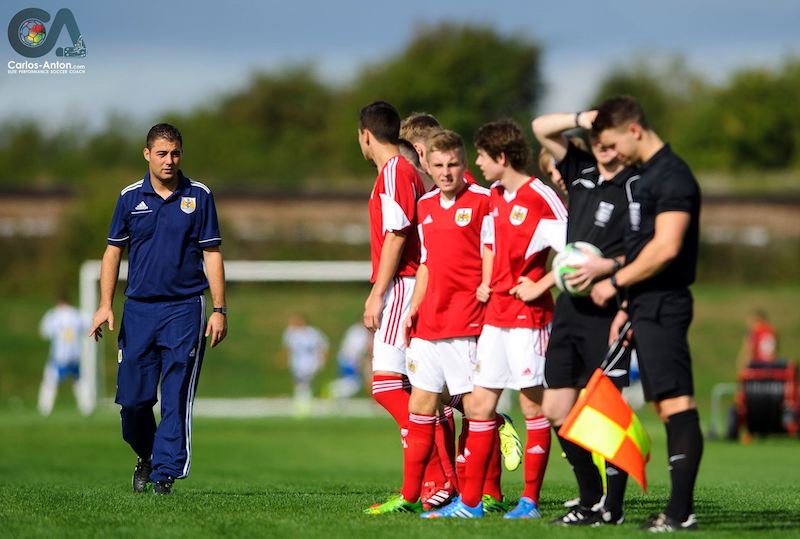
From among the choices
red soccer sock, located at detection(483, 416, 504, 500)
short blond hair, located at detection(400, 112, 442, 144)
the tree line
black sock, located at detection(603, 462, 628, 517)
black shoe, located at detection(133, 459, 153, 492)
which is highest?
the tree line

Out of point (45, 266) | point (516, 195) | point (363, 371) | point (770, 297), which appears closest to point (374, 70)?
point (45, 266)

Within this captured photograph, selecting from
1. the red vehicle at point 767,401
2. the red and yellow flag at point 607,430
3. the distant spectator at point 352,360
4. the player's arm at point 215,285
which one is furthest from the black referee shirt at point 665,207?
the distant spectator at point 352,360

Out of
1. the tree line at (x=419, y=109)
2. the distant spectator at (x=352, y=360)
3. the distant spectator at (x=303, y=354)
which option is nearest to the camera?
the distant spectator at (x=303, y=354)

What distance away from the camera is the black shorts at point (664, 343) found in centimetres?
669

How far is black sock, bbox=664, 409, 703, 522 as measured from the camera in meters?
6.65

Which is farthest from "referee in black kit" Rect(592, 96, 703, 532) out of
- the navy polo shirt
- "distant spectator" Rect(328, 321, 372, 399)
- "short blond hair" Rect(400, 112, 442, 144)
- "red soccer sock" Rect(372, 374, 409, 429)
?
"distant spectator" Rect(328, 321, 372, 399)

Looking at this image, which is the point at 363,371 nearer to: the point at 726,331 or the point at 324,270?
the point at 324,270

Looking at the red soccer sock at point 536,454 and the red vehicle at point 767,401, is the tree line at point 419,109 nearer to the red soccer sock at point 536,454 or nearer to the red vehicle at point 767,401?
the red vehicle at point 767,401

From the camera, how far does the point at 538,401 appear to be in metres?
7.67

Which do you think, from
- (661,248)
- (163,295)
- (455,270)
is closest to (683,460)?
(661,248)

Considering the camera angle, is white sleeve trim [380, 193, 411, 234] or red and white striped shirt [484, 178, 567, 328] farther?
Answer: white sleeve trim [380, 193, 411, 234]

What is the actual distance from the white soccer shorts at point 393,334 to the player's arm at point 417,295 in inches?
12.7

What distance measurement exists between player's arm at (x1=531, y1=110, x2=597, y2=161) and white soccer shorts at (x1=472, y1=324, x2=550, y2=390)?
1.09 metres

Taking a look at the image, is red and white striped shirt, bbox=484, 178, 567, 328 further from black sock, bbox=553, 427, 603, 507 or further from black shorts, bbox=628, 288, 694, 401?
black shorts, bbox=628, 288, 694, 401
